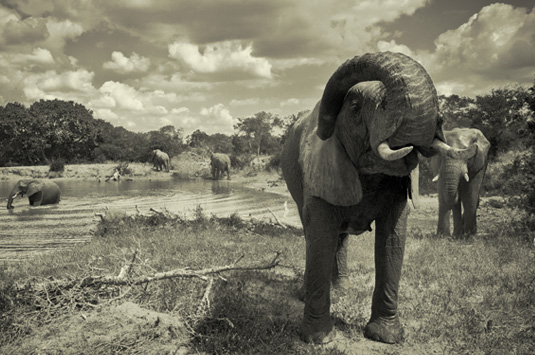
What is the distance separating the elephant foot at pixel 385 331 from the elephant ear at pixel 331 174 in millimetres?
1348

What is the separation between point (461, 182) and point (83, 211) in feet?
41.4

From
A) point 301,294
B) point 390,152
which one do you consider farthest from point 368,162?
point 301,294

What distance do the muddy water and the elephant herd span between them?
6.73 meters

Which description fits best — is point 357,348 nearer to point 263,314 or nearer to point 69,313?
point 263,314

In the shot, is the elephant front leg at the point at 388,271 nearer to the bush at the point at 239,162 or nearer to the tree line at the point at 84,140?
the tree line at the point at 84,140

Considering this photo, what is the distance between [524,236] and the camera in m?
8.90

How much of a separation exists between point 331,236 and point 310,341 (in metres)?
1.01

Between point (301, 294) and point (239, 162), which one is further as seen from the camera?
point (239, 162)

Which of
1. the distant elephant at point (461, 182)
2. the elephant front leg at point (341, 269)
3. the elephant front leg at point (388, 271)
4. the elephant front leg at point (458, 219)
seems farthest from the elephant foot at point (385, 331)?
the elephant front leg at point (458, 219)

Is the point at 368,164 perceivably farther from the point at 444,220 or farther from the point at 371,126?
the point at 444,220

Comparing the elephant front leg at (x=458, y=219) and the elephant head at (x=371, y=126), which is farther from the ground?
the elephant head at (x=371, y=126)

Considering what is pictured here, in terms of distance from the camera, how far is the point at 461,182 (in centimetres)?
1005

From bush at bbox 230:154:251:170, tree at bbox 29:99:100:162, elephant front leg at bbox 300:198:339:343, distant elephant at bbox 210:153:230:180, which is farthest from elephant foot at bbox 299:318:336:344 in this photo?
tree at bbox 29:99:100:162

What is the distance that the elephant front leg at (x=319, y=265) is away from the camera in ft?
13.2
